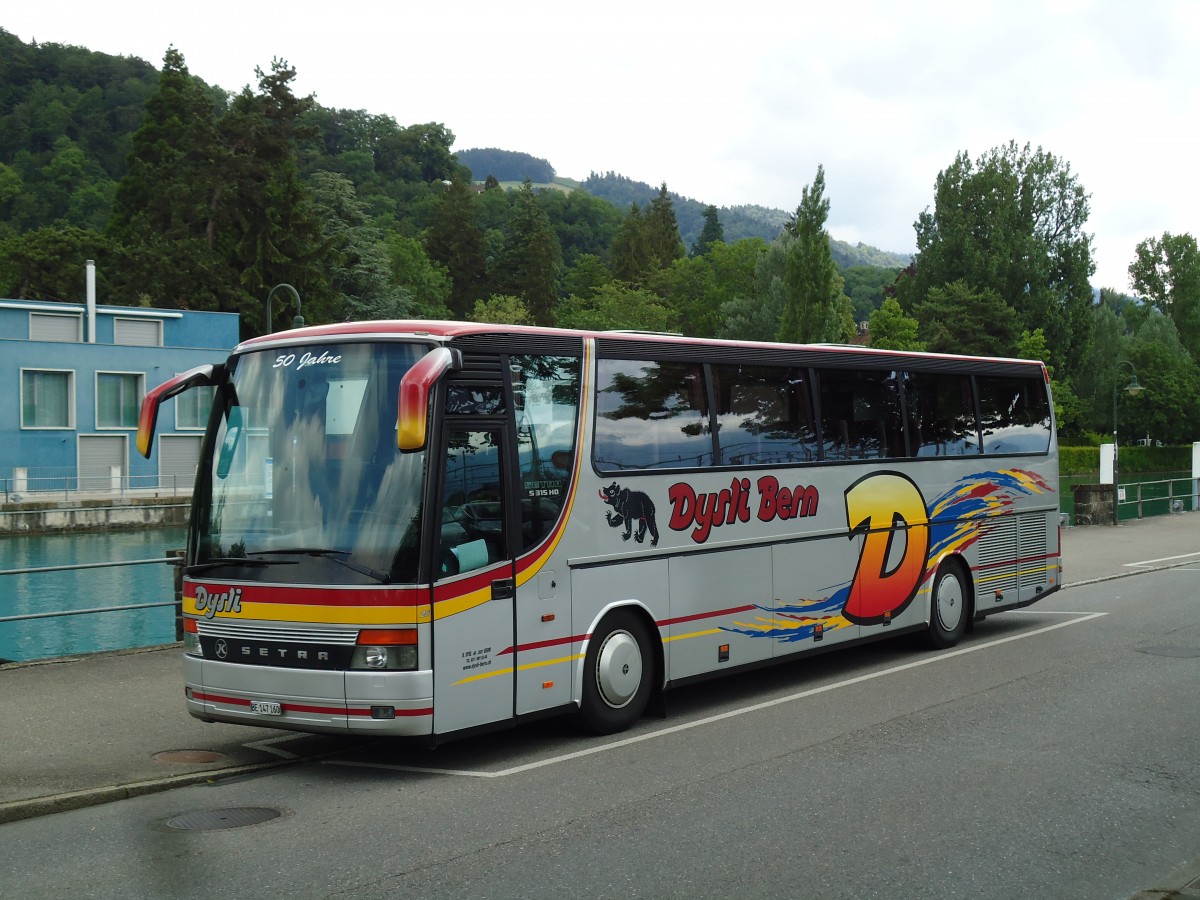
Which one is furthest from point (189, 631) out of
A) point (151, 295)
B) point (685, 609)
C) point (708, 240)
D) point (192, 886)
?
point (708, 240)

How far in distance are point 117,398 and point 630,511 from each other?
56010mm

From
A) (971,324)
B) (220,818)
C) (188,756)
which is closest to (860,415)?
(188,756)

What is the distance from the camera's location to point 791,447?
12.4 m

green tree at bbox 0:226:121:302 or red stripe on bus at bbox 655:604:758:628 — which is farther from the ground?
green tree at bbox 0:226:121:302

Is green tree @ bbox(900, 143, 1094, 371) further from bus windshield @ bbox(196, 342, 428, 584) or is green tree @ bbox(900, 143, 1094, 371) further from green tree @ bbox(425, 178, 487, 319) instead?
bus windshield @ bbox(196, 342, 428, 584)

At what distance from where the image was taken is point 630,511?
34.2ft

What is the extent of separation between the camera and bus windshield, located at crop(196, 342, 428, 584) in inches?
337

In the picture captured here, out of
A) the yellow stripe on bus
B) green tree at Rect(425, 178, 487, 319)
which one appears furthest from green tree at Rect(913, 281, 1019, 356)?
the yellow stripe on bus

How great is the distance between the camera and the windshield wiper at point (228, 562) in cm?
869

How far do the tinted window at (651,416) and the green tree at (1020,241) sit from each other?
258ft

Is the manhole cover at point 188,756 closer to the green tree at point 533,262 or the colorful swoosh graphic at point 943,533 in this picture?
the colorful swoosh graphic at point 943,533

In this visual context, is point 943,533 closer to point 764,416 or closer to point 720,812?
point 764,416

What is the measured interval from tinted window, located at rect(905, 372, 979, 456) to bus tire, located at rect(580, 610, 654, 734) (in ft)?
16.8

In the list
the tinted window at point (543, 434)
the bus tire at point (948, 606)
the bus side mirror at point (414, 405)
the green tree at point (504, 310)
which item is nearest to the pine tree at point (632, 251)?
the green tree at point (504, 310)
